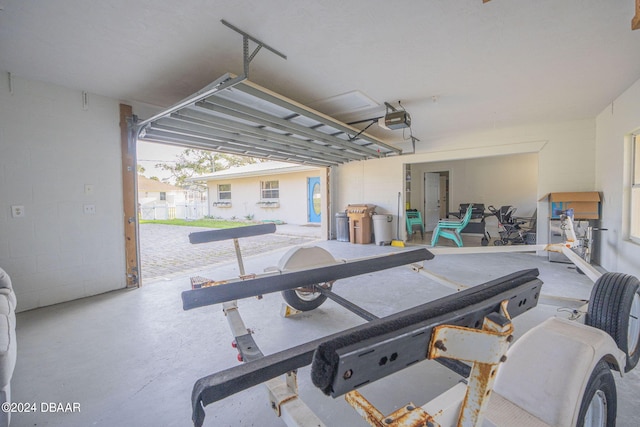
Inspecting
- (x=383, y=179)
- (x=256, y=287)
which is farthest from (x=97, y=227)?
(x=383, y=179)

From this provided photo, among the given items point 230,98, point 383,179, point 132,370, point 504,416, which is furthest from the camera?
point 383,179

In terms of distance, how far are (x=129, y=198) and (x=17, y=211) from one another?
119 cm

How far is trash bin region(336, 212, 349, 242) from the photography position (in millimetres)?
8220

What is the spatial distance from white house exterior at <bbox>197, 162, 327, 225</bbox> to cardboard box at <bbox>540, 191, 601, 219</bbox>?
25.2 feet

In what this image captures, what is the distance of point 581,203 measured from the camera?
5.05 meters

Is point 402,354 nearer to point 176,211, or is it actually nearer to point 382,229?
point 382,229

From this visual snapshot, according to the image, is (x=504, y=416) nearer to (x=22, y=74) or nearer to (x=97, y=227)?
(x=97, y=227)

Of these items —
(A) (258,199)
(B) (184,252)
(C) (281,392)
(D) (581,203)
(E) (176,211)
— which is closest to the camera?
(C) (281,392)

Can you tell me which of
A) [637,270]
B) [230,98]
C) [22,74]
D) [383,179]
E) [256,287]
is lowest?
[637,270]

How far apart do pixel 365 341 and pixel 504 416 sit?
3.37 feet

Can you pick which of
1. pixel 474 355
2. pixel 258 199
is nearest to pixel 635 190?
pixel 474 355

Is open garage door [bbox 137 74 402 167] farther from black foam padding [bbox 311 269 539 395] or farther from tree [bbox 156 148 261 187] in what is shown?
tree [bbox 156 148 261 187]

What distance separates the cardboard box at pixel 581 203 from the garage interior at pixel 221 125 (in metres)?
0.21

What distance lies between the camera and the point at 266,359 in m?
0.87
